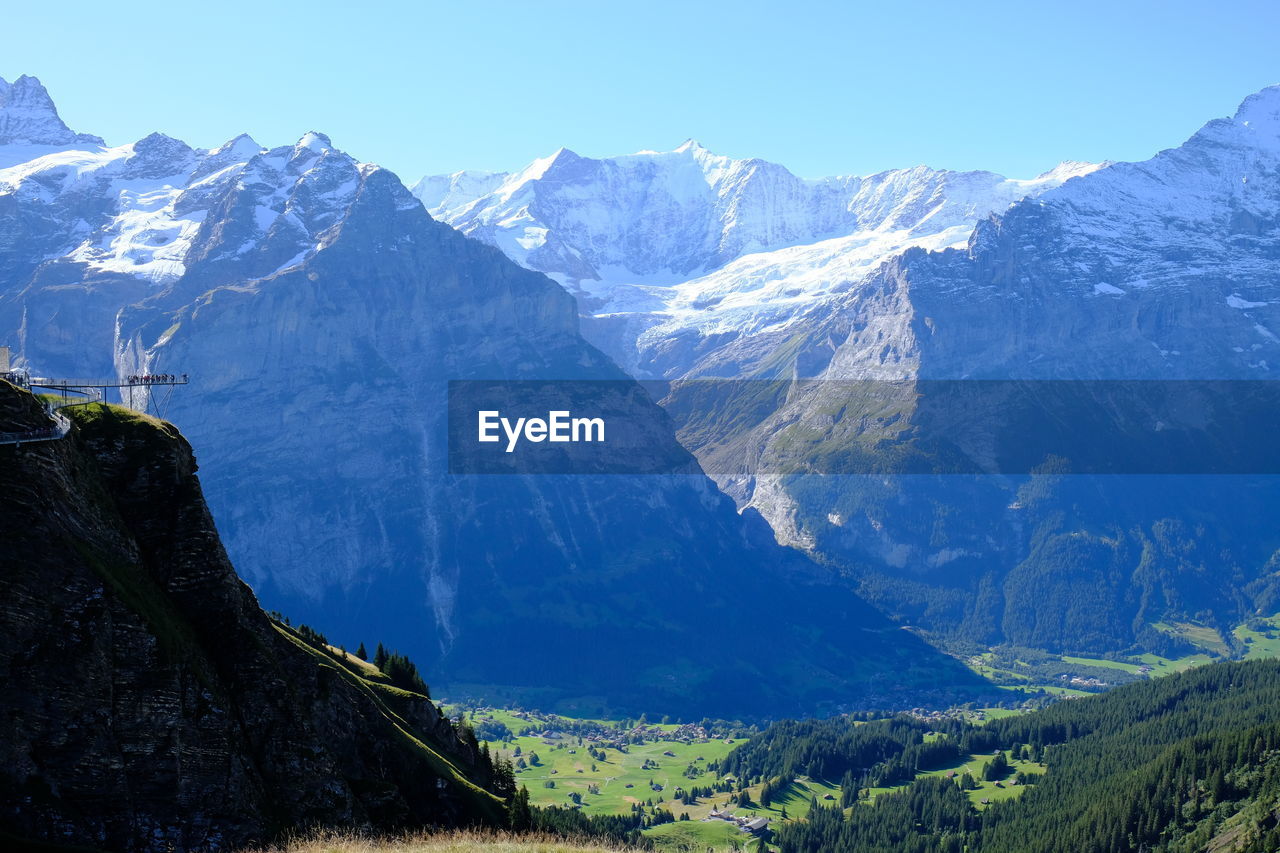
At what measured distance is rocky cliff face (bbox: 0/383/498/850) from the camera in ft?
219

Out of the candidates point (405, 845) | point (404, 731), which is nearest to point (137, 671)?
point (405, 845)

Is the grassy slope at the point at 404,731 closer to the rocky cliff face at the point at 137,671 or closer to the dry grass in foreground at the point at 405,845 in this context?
the rocky cliff face at the point at 137,671

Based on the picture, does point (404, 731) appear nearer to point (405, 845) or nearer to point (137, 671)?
point (405, 845)

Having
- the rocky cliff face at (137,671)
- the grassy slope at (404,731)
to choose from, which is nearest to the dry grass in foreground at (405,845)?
the rocky cliff face at (137,671)

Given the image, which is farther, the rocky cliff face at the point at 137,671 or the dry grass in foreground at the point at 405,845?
the dry grass in foreground at the point at 405,845

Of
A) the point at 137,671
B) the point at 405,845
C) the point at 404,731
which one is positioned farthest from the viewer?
the point at 404,731

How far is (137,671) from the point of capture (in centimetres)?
7138

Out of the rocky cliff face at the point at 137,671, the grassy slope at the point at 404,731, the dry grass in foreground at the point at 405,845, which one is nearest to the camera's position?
the rocky cliff face at the point at 137,671

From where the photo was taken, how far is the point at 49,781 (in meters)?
65.9

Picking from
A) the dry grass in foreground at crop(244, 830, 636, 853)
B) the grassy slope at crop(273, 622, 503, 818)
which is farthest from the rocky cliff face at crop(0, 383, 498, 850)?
the grassy slope at crop(273, 622, 503, 818)

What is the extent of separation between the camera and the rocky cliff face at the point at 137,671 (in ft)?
219

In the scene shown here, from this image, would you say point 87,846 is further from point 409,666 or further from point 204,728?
point 409,666

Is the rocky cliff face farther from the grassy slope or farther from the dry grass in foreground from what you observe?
the grassy slope

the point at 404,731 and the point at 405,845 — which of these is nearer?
the point at 405,845
